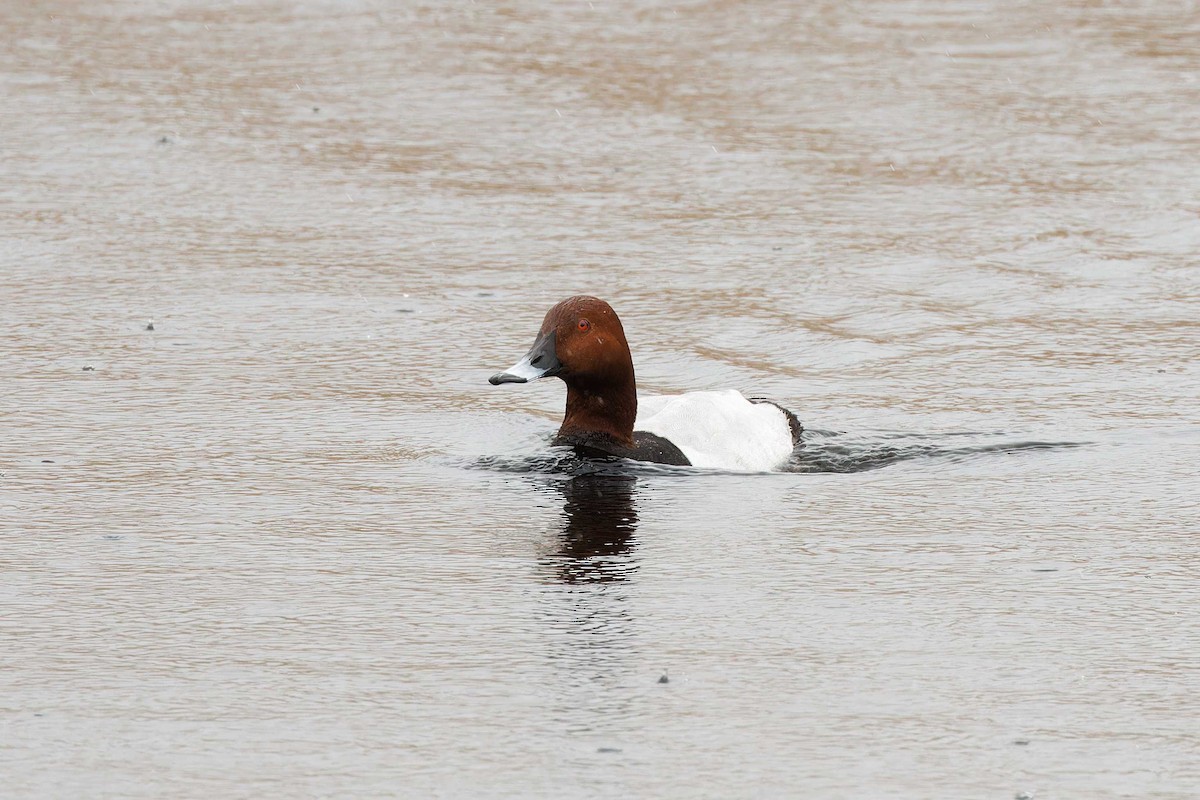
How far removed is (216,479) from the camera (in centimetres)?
765

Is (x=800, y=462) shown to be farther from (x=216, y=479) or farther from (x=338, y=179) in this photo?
(x=338, y=179)

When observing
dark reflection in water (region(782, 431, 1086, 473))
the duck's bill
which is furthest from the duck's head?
dark reflection in water (region(782, 431, 1086, 473))

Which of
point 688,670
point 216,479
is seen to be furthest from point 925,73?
point 688,670

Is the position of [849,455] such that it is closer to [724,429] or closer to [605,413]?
[724,429]

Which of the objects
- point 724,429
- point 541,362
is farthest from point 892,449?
point 541,362

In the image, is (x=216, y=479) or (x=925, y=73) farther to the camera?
(x=925, y=73)

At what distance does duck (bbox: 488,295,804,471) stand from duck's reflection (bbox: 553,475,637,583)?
0.27 meters

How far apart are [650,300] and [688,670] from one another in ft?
17.5

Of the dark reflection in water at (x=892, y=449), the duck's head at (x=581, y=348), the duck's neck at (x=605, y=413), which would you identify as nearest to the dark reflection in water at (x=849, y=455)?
the dark reflection in water at (x=892, y=449)

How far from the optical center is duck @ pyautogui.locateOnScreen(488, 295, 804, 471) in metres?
8.05

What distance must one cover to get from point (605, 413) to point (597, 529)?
1121 mm

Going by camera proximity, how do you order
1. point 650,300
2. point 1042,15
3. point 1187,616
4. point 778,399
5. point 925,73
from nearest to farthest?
1. point 1187,616
2. point 778,399
3. point 650,300
4. point 925,73
5. point 1042,15

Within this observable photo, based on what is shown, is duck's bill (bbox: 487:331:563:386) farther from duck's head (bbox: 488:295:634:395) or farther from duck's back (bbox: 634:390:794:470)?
duck's back (bbox: 634:390:794:470)

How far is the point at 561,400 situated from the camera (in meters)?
9.36
